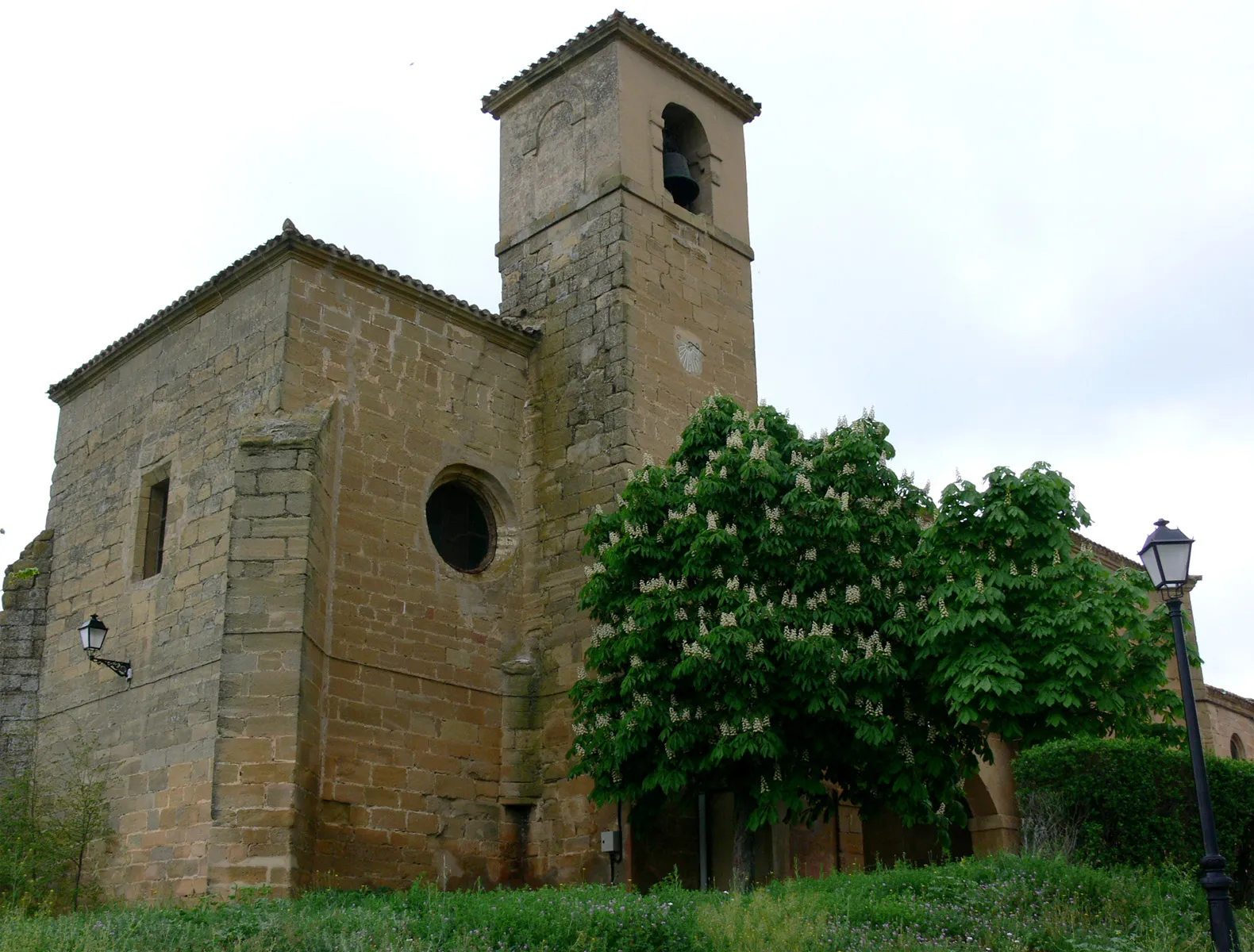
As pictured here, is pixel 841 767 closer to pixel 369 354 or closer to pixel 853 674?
pixel 853 674

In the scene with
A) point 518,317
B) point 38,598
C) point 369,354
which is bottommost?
point 38,598

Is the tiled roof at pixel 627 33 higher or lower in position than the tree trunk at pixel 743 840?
higher

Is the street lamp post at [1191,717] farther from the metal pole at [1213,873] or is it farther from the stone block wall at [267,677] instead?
the stone block wall at [267,677]

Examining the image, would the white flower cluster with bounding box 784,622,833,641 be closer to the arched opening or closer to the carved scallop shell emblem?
the carved scallop shell emblem

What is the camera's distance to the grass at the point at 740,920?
30.4 ft

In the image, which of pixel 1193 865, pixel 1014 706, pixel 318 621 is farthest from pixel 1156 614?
pixel 318 621

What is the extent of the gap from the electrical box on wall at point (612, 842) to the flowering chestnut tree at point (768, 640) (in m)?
0.86

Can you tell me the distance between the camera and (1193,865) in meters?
11.2

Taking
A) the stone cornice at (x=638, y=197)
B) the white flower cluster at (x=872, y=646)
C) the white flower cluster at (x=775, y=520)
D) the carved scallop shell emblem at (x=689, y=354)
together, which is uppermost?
Result: the stone cornice at (x=638, y=197)

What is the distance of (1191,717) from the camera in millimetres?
9602


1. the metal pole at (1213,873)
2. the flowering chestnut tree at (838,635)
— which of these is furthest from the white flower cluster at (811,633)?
the metal pole at (1213,873)

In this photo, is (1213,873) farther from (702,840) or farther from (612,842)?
(612,842)

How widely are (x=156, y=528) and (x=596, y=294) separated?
5.67 meters

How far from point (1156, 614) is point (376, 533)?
7730mm
